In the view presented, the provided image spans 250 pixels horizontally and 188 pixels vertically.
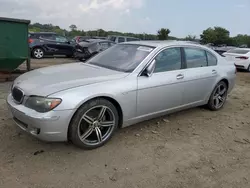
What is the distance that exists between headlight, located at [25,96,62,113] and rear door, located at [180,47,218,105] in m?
2.36

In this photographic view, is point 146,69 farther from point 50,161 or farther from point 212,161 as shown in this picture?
point 50,161

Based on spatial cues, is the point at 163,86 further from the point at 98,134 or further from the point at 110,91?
the point at 98,134

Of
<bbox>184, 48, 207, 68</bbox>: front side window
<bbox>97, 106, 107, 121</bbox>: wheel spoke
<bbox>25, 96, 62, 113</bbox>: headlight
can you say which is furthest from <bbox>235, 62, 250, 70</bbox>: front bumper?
<bbox>25, 96, 62, 113</bbox>: headlight

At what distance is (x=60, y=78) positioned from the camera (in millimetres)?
3670

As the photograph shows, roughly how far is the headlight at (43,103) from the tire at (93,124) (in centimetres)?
32

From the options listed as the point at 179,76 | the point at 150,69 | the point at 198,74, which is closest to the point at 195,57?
the point at 198,74

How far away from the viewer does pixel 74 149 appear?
11.9 ft

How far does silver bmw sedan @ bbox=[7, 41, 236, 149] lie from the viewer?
10.8ft

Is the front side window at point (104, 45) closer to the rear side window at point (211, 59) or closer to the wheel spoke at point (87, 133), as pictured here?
the rear side window at point (211, 59)

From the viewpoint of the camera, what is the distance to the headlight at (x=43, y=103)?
10.5 ft

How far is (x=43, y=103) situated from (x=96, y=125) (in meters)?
0.80

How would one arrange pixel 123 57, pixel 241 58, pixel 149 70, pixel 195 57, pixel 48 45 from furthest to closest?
pixel 48 45 → pixel 241 58 → pixel 195 57 → pixel 123 57 → pixel 149 70

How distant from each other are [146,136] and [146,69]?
1042mm

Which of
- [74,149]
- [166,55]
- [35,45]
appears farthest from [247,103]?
[35,45]
